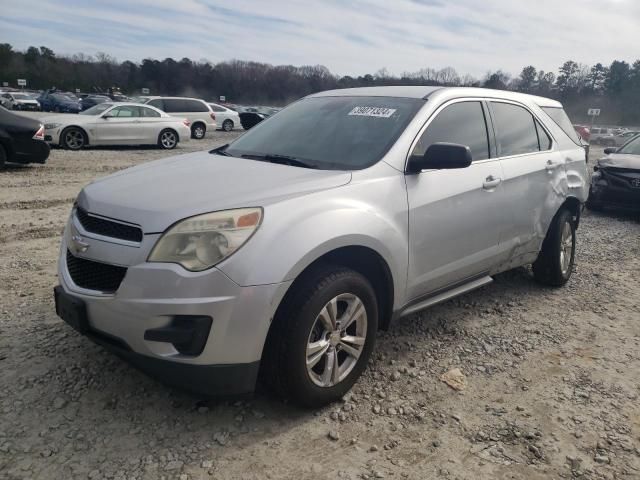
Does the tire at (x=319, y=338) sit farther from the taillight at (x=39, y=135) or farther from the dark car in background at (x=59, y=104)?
the dark car in background at (x=59, y=104)

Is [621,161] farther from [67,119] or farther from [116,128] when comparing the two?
[67,119]

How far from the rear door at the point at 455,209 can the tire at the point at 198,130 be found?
17667mm

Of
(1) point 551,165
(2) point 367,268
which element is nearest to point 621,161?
(1) point 551,165

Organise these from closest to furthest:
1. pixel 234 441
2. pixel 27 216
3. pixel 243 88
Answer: pixel 234 441 → pixel 27 216 → pixel 243 88

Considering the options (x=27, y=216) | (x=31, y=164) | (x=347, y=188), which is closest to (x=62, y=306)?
(x=347, y=188)

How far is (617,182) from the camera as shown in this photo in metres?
8.77

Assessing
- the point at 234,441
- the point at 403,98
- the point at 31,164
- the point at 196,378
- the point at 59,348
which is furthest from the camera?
the point at 31,164

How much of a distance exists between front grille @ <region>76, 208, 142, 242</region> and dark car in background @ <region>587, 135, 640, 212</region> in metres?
8.64

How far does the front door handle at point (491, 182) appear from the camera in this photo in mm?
3662

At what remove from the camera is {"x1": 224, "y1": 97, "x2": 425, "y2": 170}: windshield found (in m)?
3.20

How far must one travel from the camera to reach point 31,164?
10742 millimetres

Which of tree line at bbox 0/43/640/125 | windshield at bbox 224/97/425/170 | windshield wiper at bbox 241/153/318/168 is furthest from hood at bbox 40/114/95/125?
tree line at bbox 0/43/640/125

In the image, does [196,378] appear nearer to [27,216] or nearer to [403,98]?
[403,98]

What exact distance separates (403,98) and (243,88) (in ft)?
295
